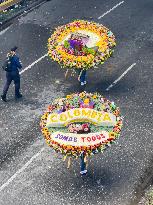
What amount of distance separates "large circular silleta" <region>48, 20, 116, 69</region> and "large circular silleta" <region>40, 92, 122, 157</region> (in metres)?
2.81

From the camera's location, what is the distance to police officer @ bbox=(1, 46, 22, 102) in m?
19.8

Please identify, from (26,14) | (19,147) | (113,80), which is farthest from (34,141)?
(26,14)

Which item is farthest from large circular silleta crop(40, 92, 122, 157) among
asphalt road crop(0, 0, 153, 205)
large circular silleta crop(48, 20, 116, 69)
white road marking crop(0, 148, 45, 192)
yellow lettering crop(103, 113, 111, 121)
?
large circular silleta crop(48, 20, 116, 69)

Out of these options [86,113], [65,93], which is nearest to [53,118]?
[86,113]

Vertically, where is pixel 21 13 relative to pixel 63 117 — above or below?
below

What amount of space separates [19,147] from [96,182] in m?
3.25

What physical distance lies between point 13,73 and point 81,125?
16.8 ft

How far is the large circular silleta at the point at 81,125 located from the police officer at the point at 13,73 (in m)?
3.63

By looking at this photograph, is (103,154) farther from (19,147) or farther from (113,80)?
(113,80)

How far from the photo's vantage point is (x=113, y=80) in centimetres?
2192

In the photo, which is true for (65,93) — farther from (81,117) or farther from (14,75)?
(81,117)

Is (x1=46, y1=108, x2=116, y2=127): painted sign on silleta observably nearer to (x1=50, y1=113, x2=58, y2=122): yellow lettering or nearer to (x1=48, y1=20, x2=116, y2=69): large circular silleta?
(x1=50, y1=113, x2=58, y2=122): yellow lettering

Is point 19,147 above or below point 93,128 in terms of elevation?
below

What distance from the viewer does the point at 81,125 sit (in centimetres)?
1617
